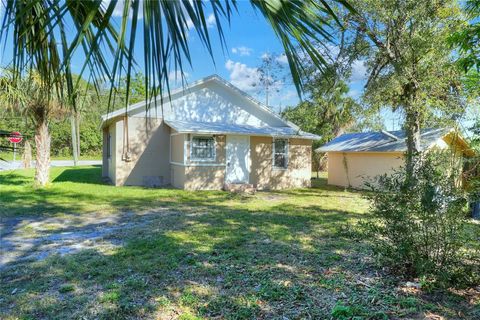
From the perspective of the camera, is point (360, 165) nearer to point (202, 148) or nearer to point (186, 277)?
point (202, 148)

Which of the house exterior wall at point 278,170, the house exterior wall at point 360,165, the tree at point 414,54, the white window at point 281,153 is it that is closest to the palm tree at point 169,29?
the tree at point 414,54

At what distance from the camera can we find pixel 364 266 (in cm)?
489

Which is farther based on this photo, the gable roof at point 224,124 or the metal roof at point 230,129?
the gable roof at point 224,124

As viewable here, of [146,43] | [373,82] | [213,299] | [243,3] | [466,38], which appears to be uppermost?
[373,82]

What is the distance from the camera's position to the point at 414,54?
31.5 ft

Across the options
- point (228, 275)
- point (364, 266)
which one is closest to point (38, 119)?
point (228, 275)

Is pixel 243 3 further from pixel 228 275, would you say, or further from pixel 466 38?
pixel 228 275

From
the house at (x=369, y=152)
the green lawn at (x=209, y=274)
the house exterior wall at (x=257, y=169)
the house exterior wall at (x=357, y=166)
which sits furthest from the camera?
the house exterior wall at (x=357, y=166)

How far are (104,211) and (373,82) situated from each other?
920cm

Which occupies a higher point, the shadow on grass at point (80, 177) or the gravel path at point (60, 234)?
the shadow on grass at point (80, 177)

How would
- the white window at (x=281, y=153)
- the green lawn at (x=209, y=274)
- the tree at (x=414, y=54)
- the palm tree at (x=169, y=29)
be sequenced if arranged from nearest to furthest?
the palm tree at (x=169, y=29) < the green lawn at (x=209, y=274) < the tree at (x=414, y=54) < the white window at (x=281, y=153)

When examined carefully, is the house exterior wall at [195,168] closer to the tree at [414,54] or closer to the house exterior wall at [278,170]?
the house exterior wall at [278,170]

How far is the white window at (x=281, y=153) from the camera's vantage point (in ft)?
53.8

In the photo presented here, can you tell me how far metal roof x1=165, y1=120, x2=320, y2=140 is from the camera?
14.2 meters
